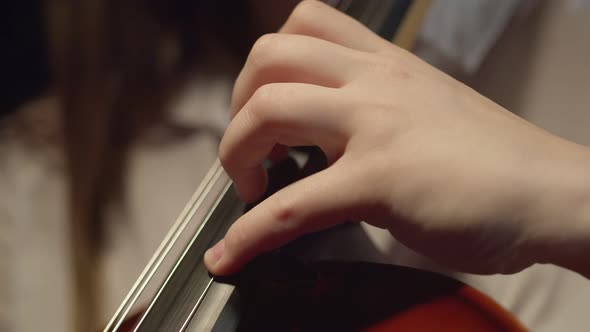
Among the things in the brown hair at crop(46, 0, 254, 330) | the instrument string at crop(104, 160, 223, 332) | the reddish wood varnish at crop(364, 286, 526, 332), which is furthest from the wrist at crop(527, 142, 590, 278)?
the brown hair at crop(46, 0, 254, 330)

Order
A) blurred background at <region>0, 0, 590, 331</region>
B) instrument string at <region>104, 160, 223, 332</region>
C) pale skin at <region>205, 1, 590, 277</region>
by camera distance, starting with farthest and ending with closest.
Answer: blurred background at <region>0, 0, 590, 331</region>
instrument string at <region>104, 160, 223, 332</region>
pale skin at <region>205, 1, 590, 277</region>

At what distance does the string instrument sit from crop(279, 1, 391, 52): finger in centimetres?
10

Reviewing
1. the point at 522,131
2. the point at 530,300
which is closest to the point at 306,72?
the point at 522,131

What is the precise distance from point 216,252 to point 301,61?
145 mm

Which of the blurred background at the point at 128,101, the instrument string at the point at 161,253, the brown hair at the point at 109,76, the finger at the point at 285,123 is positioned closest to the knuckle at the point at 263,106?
the finger at the point at 285,123

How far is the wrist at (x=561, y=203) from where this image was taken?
30cm

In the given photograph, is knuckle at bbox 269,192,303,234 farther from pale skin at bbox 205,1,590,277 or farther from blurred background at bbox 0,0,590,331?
blurred background at bbox 0,0,590,331

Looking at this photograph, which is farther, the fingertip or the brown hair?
the brown hair

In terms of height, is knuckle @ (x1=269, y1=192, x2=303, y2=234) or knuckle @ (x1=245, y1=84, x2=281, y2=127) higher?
knuckle @ (x1=245, y1=84, x2=281, y2=127)

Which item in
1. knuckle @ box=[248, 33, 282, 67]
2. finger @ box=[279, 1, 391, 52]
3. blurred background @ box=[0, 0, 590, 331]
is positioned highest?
finger @ box=[279, 1, 391, 52]

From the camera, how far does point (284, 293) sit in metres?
0.38

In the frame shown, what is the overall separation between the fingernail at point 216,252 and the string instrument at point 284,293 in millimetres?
16

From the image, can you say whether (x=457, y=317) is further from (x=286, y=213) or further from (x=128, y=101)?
(x=128, y=101)

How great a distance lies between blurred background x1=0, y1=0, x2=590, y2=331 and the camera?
63 centimetres
